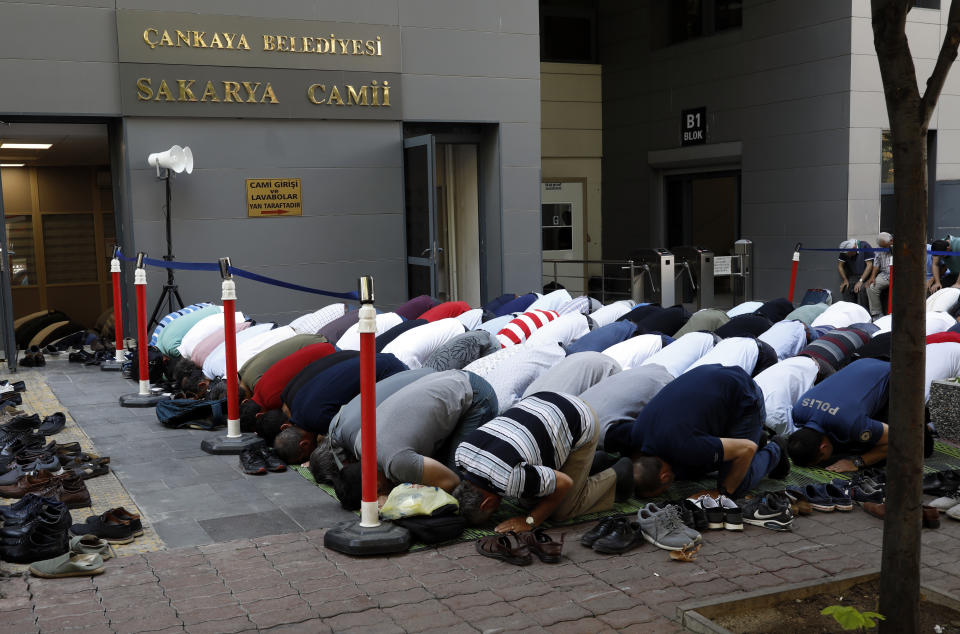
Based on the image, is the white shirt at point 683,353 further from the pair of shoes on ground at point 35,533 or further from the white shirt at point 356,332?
the pair of shoes on ground at point 35,533

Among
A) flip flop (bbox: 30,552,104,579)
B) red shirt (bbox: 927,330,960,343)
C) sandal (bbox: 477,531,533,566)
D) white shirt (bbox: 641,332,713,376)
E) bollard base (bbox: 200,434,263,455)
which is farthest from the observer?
red shirt (bbox: 927,330,960,343)

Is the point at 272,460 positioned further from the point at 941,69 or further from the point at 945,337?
the point at 945,337

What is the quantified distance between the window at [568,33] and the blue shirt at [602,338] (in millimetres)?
11375

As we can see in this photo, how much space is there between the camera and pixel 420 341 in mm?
7492

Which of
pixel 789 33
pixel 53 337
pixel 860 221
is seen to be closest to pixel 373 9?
pixel 53 337

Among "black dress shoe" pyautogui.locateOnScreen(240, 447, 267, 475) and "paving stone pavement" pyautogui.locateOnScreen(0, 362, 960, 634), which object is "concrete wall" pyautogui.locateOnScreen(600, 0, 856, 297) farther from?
"black dress shoe" pyautogui.locateOnScreen(240, 447, 267, 475)

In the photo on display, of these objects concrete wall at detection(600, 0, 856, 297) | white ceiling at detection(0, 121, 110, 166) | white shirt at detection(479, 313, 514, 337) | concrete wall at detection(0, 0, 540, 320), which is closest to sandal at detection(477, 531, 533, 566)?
white shirt at detection(479, 313, 514, 337)

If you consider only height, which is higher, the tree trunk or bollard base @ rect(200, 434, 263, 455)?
the tree trunk

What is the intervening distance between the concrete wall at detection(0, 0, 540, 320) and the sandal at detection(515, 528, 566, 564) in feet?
25.6

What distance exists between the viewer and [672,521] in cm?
461

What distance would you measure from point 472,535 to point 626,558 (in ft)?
2.72

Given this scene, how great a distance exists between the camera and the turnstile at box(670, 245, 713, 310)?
13.9m

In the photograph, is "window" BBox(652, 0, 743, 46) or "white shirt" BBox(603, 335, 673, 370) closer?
"white shirt" BBox(603, 335, 673, 370)

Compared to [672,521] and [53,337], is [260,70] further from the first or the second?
[672,521]
